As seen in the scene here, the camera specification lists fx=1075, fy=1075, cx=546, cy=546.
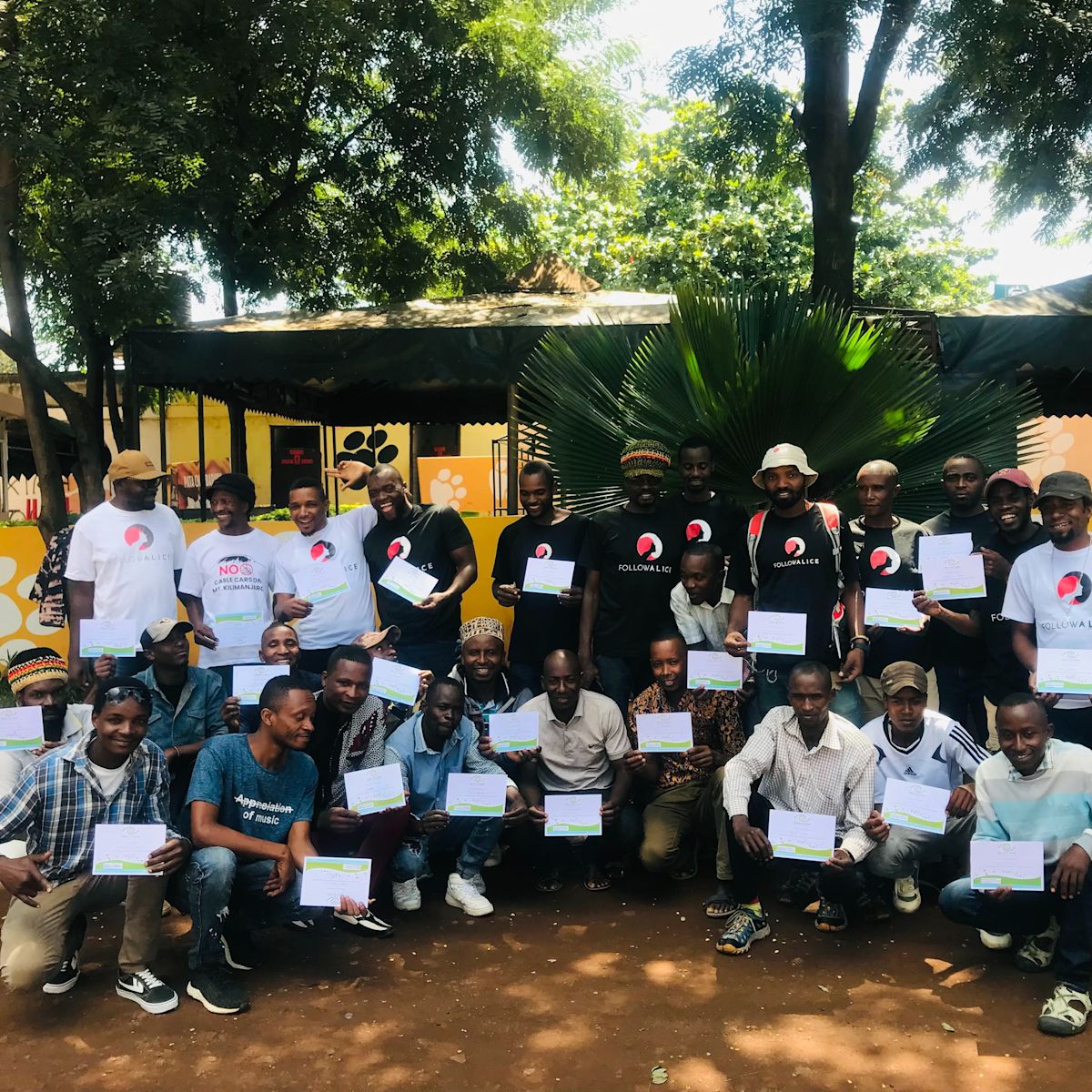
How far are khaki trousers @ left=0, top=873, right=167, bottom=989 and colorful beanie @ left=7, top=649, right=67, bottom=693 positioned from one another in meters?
0.97

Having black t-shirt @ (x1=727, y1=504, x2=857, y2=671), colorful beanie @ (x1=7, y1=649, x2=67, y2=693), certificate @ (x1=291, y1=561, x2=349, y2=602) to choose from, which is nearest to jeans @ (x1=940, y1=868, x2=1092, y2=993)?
black t-shirt @ (x1=727, y1=504, x2=857, y2=671)

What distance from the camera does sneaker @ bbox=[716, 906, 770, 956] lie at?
470 centimetres

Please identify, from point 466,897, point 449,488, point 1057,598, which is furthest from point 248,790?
point 449,488

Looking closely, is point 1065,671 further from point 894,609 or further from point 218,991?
point 218,991

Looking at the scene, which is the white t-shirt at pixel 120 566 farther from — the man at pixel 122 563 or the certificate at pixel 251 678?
the certificate at pixel 251 678

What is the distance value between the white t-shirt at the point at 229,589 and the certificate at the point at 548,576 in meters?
1.42

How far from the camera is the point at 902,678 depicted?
4.88 m

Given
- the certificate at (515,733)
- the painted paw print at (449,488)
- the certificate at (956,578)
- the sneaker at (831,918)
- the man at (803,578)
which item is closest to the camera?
the sneaker at (831,918)

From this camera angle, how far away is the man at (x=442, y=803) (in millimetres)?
5199

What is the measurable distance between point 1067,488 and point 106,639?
4.58 m

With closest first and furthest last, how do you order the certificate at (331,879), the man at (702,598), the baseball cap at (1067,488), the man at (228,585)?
the certificate at (331,879), the baseball cap at (1067,488), the man at (702,598), the man at (228,585)

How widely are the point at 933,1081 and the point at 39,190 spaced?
1083 cm

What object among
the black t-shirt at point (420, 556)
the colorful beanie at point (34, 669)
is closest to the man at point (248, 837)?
the colorful beanie at point (34, 669)

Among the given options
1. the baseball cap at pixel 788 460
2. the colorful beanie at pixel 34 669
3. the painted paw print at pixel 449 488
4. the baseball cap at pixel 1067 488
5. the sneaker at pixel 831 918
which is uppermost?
the painted paw print at pixel 449 488
